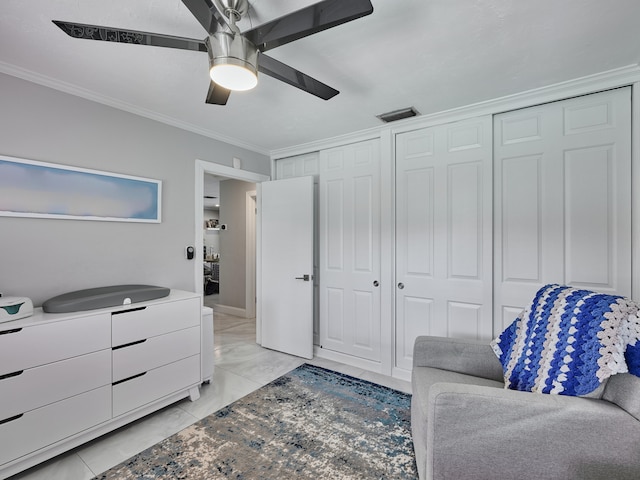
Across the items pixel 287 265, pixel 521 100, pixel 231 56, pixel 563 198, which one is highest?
pixel 521 100

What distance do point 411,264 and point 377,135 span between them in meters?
1.30

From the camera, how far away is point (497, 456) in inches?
45.6

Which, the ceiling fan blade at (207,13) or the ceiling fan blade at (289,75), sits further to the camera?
the ceiling fan blade at (289,75)

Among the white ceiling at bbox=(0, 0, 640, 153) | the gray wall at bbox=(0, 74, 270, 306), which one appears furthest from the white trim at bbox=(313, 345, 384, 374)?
the white ceiling at bbox=(0, 0, 640, 153)

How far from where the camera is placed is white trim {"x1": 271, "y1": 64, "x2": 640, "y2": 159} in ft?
6.27

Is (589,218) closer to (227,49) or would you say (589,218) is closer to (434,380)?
(434,380)

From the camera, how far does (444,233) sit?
256 centimetres

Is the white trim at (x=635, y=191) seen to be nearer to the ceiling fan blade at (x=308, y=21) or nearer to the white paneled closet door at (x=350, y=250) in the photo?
the white paneled closet door at (x=350, y=250)

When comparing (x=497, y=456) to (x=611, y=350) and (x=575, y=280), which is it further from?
(x=575, y=280)

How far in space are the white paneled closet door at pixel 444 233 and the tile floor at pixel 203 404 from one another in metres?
0.70

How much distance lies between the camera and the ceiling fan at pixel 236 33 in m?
1.05

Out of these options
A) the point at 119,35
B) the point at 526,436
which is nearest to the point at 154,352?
the point at 119,35

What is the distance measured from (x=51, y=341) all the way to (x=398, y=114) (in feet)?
9.53

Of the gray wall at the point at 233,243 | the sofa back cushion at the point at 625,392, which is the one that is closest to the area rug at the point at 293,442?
the sofa back cushion at the point at 625,392
